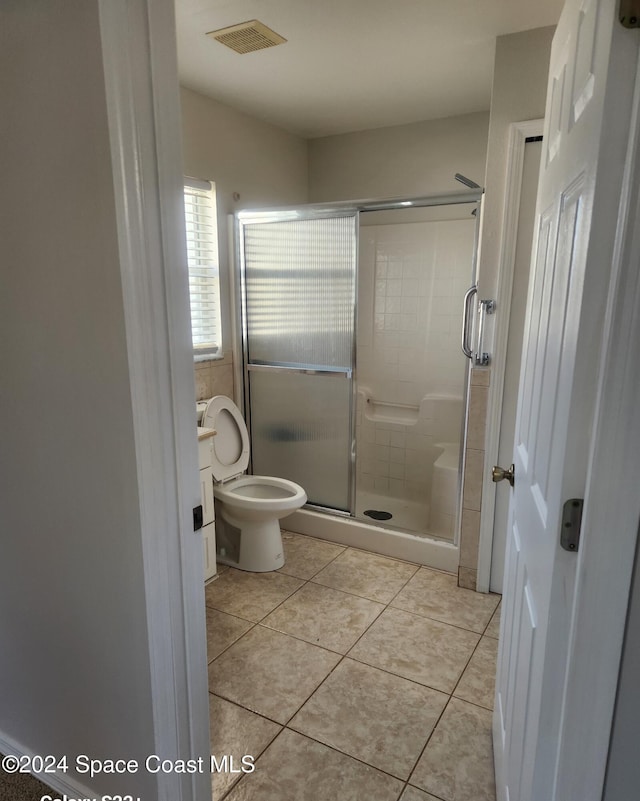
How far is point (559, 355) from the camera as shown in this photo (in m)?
0.88

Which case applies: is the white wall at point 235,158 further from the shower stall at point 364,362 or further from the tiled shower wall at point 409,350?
the tiled shower wall at point 409,350

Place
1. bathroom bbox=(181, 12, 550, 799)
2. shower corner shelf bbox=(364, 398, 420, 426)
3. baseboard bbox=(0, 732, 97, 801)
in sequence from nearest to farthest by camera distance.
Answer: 1. baseboard bbox=(0, 732, 97, 801)
2. bathroom bbox=(181, 12, 550, 799)
3. shower corner shelf bbox=(364, 398, 420, 426)

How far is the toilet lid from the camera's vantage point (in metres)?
2.67

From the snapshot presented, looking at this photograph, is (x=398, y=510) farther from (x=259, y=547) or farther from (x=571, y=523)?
(x=571, y=523)

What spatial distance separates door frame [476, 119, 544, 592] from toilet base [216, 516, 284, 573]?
3.46 feet

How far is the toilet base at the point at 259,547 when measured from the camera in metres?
2.70

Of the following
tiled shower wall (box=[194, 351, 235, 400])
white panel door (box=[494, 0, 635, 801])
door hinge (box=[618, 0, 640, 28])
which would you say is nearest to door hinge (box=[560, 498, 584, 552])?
white panel door (box=[494, 0, 635, 801])

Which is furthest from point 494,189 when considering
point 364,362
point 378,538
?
point 378,538

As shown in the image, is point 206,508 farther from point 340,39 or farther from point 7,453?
point 340,39

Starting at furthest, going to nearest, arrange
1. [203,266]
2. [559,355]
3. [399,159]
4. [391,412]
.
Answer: [391,412] < [399,159] < [203,266] < [559,355]

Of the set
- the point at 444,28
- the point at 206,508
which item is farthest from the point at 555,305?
the point at 206,508

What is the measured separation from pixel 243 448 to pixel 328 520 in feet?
2.26

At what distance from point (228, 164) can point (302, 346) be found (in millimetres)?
1137

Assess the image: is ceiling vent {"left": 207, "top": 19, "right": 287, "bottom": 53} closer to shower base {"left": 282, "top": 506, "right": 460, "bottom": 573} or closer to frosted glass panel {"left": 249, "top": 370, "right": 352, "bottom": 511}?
frosted glass panel {"left": 249, "top": 370, "right": 352, "bottom": 511}
